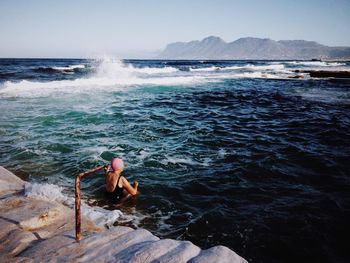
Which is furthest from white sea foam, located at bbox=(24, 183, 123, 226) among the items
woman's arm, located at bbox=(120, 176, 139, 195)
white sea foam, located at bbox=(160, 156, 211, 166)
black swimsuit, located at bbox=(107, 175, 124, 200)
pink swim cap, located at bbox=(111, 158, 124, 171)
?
white sea foam, located at bbox=(160, 156, 211, 166)

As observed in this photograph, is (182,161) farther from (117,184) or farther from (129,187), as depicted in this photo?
(117,184)

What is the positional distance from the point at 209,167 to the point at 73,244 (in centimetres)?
464

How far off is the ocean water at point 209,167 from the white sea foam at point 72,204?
26 millimetres

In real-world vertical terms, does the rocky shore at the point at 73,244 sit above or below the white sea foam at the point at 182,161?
above

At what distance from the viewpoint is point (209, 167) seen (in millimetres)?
7340

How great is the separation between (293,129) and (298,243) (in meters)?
7.60

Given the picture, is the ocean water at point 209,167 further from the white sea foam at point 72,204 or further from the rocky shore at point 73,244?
the rocky shore at point 73,244

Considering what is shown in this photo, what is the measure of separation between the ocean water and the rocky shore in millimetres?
939

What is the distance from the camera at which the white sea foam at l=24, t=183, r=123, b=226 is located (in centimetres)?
482

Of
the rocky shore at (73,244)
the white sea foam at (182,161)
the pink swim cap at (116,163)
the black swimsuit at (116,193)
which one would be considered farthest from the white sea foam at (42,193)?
the white sea foam at (182,161)

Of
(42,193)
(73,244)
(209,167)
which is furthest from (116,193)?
(209,167)

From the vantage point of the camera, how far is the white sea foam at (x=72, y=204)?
482 cm

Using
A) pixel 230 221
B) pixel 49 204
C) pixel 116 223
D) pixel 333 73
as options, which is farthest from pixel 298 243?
pixel 333 73

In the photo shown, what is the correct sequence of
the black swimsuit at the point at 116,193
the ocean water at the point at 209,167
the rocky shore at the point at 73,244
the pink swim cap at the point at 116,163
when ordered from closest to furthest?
the rocky shore at the point at 73,244
the ocean water at the point at 209,167
the pink swim cap at the point at 116,163
the black swimsuit at the point at 116,193
